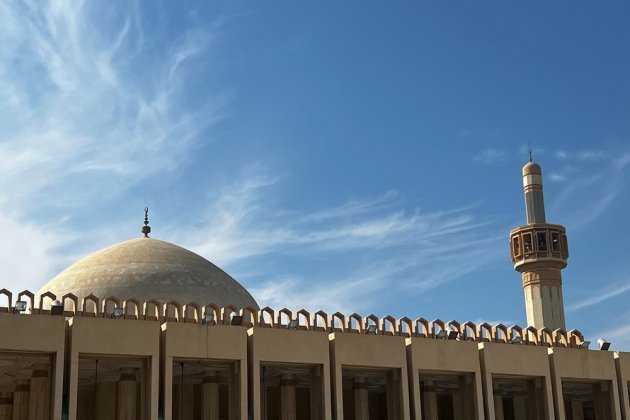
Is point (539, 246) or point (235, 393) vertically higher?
point (539, 246)

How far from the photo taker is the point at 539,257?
33.9 metres

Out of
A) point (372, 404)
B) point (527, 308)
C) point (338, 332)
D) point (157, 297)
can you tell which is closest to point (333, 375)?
point (338, 332)

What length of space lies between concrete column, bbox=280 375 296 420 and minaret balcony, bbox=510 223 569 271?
1379 cm

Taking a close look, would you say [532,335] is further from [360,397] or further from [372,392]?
[372,392]

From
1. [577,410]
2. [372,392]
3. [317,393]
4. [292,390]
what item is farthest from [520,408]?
[317,393]

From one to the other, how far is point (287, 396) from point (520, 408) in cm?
812

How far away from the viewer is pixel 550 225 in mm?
34656

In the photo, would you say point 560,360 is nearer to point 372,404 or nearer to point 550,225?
point 372,404

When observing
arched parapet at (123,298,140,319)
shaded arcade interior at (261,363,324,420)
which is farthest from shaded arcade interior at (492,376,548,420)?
arched parapet at (123,298,140,319)

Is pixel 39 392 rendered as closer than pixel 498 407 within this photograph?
Yes

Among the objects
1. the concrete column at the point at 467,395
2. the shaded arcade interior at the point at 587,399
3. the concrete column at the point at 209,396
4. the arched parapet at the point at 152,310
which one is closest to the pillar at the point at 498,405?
the shaded arcade interior at the point at 587,399

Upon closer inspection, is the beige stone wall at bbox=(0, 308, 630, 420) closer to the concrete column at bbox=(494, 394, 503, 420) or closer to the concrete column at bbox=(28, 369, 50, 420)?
the concrete column at bbox=(28, 369, 50, 420)

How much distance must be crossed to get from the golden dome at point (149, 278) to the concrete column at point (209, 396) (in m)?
2.17

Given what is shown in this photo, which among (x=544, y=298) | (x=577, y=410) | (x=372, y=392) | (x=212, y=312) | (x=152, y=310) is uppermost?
(x=544, y=298)
